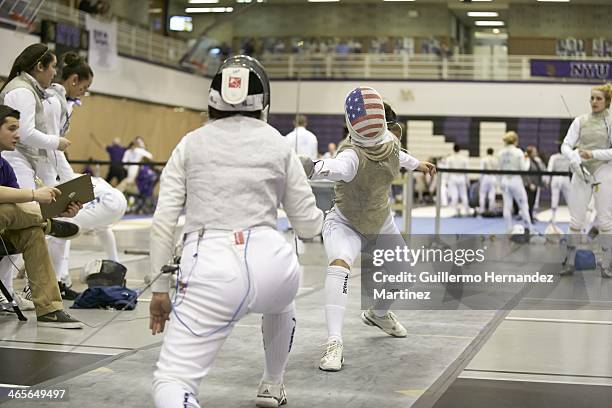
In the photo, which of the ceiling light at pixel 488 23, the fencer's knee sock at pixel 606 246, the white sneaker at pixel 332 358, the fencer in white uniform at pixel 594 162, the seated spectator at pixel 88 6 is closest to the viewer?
the white sneaker at pixel 332 358

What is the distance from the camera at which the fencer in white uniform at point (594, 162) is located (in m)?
7.86

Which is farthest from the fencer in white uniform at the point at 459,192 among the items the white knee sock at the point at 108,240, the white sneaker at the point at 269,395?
the white sneaker at the point at 269,395

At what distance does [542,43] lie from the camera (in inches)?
1048

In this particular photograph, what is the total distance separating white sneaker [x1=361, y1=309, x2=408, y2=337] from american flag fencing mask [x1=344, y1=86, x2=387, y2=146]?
1086mm

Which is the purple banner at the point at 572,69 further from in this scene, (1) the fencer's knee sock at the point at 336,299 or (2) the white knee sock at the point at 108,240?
(1) the fencer's knee sock at the point at 336,299

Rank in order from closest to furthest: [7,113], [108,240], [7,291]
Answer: [7,113] < [7,291] < [108,240]

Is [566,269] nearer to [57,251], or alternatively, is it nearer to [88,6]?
[57,251]

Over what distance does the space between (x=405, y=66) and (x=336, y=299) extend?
860 inches

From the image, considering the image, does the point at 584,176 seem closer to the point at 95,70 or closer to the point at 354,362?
the point at 354,362

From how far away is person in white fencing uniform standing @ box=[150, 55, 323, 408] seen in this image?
9.00 ft


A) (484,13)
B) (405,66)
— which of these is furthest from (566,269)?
(484,13)

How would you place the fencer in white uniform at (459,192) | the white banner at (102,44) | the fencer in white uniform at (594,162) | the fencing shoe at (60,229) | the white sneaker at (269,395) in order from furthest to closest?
the white banner at (102,44)
the fencer in white uniform at (459,192)
the fencer in white uniform at (594,162)
the fencing shoe at (60,229)
the white sneaker at (269,395)

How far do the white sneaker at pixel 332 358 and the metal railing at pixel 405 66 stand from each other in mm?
21272

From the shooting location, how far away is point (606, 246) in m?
7.68
